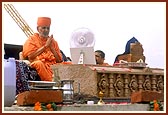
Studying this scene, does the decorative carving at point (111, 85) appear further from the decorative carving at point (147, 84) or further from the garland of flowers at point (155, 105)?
the garland of flowers at point (155, 105)

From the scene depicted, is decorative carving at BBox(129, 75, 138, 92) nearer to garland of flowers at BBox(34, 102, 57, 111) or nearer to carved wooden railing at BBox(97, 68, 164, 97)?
carved wooden railing at BBox(97, 68, 164, 97)

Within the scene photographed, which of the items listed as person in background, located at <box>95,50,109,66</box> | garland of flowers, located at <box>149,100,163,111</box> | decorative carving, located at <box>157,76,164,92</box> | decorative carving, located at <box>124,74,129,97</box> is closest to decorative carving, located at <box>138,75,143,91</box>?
decorative carving, located at <box>124,74,129,97</box>

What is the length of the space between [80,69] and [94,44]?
2.48 ft

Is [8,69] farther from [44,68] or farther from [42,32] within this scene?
[42,32]

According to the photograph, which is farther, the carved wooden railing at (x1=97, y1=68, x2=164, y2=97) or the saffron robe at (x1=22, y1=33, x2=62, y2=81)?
the saffron robe at (x1=22, y1=33, x2=62, y2=81)

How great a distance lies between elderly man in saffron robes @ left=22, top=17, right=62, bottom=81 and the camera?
6953 mm

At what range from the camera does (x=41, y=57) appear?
710 cm

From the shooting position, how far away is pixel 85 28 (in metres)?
6.96

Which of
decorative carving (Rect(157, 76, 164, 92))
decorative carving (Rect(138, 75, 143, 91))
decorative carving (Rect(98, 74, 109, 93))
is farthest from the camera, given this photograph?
decorative carving (Rect(157, 76, 164, 92))

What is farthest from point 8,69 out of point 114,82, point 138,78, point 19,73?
point 138,78

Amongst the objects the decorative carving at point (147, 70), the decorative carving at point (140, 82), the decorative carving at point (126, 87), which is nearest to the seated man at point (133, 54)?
the decorative carving at point (147, 70)

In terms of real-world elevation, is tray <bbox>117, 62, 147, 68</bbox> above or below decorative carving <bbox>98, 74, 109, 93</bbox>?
above

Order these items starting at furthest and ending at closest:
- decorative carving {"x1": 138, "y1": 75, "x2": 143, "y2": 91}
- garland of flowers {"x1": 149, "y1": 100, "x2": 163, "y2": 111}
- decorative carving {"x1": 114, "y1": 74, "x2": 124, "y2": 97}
Result: 1. decorative carving {"x1": 138, "y1": 75, "x2": 143, "y2": 91}
2. decorative carving {"x1": 114, "y1": 74, "x2": 124, "y2": 97}
3. garland of flowers {"x1": 149, "y1": 100, "x2": 163, "y2": 111}

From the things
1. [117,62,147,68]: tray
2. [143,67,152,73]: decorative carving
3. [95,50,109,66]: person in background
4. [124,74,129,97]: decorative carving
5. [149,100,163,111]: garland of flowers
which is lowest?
[149,100,163,111]: garland of flowers
